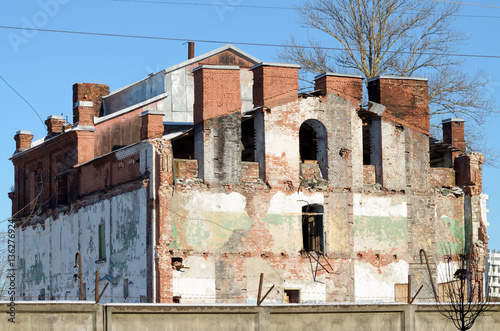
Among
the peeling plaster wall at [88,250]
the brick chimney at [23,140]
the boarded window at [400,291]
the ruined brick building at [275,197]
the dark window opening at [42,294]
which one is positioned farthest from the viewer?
the brick chimney at [23,140]

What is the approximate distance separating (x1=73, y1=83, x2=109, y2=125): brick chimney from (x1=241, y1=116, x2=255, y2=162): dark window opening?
23.6 ft

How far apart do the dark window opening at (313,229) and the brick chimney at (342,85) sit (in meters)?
3.83

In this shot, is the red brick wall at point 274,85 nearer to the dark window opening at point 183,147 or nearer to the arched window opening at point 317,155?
the arched window opening at point 317,155

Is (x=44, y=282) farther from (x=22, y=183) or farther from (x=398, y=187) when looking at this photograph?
(x=398, y=187)

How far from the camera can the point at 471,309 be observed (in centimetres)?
2225

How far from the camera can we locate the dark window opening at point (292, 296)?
1163 inches

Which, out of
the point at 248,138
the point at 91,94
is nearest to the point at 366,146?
the point at 248,138

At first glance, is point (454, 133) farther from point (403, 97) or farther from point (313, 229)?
point (313, 229)

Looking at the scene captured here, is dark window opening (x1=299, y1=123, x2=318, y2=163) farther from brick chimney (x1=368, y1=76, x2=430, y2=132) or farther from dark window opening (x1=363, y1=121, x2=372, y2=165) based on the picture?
brick chimney (x1=368, y1=76, x2=430, y2=132)

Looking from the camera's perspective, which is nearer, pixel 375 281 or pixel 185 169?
pixel 185 169

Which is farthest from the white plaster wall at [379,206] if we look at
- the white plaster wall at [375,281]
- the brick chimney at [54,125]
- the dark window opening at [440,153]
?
the brick chimney at [54,125]

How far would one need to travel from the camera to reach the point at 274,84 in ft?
98.2

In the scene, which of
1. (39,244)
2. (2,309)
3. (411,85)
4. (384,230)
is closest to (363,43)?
(411,85)

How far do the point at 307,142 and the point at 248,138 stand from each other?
223 centimetres
